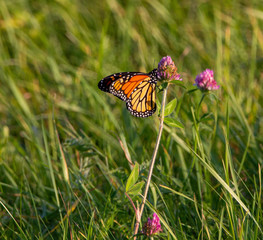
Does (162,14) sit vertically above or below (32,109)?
above

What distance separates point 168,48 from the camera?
337 cm

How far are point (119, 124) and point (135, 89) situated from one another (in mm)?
812

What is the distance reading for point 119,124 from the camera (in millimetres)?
2520

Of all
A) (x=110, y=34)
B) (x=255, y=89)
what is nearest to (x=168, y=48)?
(x=110, y=34)

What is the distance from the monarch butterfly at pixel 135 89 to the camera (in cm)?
164

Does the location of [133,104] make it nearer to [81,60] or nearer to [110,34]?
[81,60]

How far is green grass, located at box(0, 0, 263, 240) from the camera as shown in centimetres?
163

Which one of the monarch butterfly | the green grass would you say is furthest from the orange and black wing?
the green grass

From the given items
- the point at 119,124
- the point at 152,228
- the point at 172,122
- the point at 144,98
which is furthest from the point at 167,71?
the point at 119,124

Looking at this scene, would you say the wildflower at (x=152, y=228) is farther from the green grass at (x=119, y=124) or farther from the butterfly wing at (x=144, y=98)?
the butterfly wing at (x=144, y=98)

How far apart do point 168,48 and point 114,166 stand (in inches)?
63.2

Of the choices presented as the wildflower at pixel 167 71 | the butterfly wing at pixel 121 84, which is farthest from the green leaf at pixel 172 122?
the butterfly wing at pixel 121 84

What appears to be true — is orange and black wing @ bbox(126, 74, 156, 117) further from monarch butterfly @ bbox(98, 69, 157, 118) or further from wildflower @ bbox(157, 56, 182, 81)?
wildflower @ bbox(157, 56, 182, 81)

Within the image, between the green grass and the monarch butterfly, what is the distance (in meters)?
0.13
